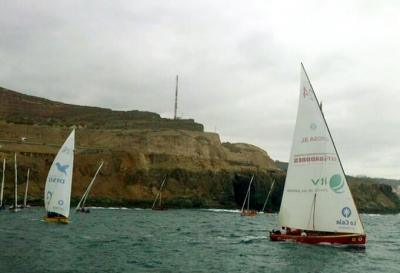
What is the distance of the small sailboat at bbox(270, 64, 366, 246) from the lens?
34.2 meters

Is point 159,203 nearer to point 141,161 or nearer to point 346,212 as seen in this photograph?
point 141,161

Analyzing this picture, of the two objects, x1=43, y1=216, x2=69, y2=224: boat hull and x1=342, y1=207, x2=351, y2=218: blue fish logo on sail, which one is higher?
x1=342, y1=207, x2=351, y2=218: blue fish logo on sail

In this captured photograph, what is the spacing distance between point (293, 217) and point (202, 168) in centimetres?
8822

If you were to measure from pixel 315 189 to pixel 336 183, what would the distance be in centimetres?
139

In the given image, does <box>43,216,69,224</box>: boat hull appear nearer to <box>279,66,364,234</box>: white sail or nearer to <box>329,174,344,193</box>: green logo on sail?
<box>279,66,364,234</box>: white sail

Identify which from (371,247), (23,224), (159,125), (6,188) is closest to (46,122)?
(159,125)

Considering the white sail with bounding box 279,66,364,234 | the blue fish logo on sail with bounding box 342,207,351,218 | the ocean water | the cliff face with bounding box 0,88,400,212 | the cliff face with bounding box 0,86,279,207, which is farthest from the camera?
the cliff face with bounding box 0,86,279,207

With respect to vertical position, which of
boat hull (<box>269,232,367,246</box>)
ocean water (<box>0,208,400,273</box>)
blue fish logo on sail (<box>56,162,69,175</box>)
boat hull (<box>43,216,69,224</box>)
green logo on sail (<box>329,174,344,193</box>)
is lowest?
ocean water (<box>0,208,400,273</box>)

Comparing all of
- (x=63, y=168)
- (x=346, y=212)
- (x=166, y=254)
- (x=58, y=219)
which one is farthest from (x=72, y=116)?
(x=346, y=212)

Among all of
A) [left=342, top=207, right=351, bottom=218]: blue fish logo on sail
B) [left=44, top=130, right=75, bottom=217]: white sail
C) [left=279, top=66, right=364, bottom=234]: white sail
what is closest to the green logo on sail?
[left=279, top=66, right=364, bottom=234]: white sail

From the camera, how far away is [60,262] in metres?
28.3

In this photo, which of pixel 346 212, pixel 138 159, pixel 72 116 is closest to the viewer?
pixel 346 212

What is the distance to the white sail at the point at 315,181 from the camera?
34188mm

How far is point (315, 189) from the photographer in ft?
115
